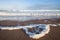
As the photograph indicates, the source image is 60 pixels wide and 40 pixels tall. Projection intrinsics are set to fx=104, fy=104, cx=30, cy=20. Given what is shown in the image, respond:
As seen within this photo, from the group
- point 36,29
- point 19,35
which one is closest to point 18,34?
point 19,35

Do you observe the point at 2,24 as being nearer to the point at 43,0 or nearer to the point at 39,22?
the point at 39,22

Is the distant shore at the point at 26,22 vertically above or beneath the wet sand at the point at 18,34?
above

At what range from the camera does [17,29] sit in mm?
698

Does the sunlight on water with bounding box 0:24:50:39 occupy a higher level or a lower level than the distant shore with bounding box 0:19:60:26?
lower

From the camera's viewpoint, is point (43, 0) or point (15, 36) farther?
point (43, 0)

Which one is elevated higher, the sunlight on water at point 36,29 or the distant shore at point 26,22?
the distant shore at point 26,22

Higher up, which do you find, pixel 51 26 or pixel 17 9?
pixel 17 9

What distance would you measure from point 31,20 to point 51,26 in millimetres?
145

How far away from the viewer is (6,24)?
0.71m

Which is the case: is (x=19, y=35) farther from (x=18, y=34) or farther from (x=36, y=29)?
(x=36, y=29)

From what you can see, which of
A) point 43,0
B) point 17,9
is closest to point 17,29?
point 17,9

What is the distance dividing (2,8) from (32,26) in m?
0.26

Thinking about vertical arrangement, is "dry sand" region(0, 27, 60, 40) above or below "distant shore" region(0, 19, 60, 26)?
below

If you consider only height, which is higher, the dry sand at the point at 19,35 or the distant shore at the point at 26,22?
the distant shore at the point at 26,22
